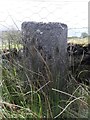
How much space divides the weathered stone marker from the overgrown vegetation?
0.08m

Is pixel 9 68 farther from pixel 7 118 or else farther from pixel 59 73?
pixel 7 118

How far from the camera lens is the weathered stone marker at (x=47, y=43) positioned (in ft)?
8.63

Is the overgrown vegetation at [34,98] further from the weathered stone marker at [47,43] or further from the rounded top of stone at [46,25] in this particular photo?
the rounded top of stone at [46,25]

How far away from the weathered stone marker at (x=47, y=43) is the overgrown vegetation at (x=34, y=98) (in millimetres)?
75

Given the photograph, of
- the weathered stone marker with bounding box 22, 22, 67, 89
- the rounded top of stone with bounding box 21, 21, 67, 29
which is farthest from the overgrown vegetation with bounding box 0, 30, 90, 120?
the rounded top of stone with bounding box 21, 21, 67, 29

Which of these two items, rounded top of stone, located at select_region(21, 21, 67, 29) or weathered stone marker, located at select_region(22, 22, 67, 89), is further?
rounded top of stone, located at select_region(21, 21, 67, 29)

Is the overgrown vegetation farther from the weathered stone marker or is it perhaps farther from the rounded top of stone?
the rounded top of stone

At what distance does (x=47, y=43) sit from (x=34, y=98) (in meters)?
0.78

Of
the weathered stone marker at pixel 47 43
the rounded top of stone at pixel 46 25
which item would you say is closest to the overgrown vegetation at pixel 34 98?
the weathered stone marker at pixel 47 43

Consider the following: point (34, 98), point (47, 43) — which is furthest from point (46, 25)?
point (34, 98)

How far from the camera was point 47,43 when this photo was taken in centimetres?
288

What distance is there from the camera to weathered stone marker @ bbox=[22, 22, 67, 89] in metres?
2.63

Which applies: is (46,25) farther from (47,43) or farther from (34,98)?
(34,98)

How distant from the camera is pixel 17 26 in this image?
8.55 feet
